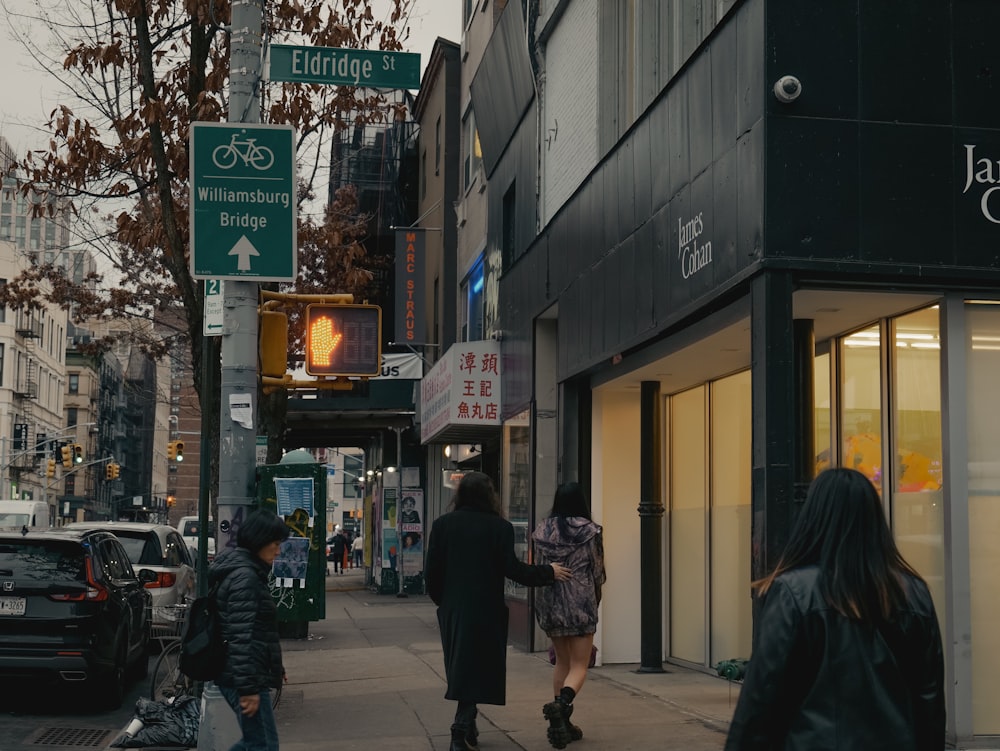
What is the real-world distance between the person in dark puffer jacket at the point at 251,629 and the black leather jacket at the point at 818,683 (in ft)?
12.0

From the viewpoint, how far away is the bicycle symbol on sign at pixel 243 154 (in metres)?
8.96

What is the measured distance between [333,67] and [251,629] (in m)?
4.49

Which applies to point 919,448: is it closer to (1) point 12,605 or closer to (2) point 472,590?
(2) point 472,590

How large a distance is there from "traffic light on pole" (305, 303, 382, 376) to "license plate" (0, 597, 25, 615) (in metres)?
3.42

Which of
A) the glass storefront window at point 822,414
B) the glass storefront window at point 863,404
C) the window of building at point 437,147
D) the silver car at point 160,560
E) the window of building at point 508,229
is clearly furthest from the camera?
the window of building at point 437,147

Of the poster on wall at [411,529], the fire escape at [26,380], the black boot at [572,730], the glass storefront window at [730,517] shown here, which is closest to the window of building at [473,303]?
the poster on wall at [411,529]

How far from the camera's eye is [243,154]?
899 cm

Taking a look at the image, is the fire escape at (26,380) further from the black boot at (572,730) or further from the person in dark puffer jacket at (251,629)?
the person in dark puffer jacket at (251,629)

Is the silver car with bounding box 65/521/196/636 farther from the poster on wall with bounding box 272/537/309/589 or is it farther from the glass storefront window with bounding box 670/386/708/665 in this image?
the glass storefront window with bounding box 670/386/708/665

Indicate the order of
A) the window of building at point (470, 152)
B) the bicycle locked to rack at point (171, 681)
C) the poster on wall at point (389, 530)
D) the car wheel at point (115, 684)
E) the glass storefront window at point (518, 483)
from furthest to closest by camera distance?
the poster on wall at point (389, 530) → the window of building at point (470, 152) → the glass storefront window at point (518, 483) → the car wheel at point (115, 684) → the bicycle locked to rack at point (171, 681)

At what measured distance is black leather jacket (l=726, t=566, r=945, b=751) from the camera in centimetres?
338

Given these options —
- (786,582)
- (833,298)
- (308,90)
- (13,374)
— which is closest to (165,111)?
(308,90)

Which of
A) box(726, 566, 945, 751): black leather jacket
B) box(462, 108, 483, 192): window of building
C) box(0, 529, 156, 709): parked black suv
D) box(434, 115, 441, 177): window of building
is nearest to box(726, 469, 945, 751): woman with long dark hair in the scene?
box(726, 566, 945, 751): black leather jacket

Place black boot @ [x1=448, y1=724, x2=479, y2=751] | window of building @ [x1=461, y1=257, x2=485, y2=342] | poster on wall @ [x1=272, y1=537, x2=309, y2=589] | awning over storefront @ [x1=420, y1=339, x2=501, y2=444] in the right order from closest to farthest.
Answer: black boot @ [x1=448, y1=724, x2=479, y2=751] → poster on wall @ [x1=272, y1=537, x2=309, y2=589] → awning over storefront @ [x1=420, y1=339, x2=501, y2=444] → window of building @ [x1=461, y1=257, x2=485, y2=342]
